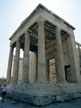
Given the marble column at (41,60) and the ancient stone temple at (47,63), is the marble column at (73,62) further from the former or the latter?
the marble column at (41,60)

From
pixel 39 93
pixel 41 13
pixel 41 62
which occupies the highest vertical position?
pixel 41 13

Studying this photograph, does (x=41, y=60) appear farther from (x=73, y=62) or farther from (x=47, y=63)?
(x=47, y=63)

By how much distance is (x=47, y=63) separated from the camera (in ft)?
68.2

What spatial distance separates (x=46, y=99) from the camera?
7.87 metres

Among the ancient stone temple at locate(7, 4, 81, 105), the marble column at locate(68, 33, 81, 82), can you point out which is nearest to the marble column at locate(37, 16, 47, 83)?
the ancient stone temple at locate(7, 4, 81, 105)

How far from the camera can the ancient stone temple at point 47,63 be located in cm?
884

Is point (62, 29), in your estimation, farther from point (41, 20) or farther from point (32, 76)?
point (32, 76)

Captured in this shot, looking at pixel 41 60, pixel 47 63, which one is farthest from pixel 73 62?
pixel 47 63

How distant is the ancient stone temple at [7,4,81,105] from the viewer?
884 centimetres

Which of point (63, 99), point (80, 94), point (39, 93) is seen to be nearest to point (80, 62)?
point (80, 94)

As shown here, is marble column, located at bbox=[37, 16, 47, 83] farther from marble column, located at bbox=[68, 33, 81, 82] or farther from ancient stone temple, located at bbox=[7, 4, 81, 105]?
marble column, located at bbox=[68, 33, 81, 82]

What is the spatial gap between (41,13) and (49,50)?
986 centimetres

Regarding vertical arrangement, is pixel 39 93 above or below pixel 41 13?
below

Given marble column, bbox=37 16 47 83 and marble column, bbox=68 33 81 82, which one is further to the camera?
marble column, bbox=68 33 81 82
